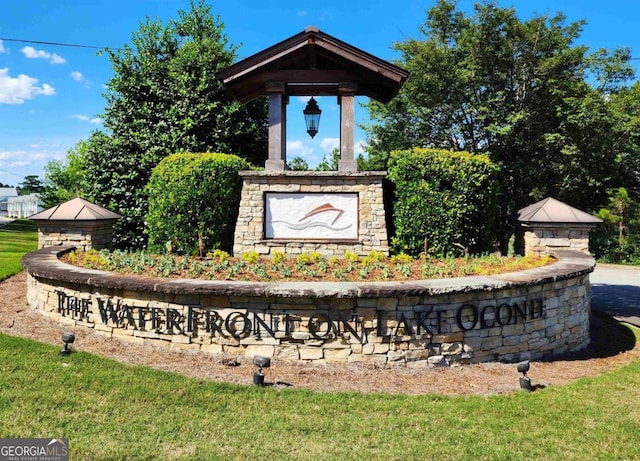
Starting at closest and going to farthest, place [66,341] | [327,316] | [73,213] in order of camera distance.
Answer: [66,341] → [327,316] → [73,213]

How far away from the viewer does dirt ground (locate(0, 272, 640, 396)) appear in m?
4.36

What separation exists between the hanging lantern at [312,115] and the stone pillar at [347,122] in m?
0.59

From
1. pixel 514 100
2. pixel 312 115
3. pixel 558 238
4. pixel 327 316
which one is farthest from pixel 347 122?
pixel 514 100

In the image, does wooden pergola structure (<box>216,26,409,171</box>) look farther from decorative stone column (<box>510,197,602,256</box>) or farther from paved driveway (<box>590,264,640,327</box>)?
paved driveway (<box>590,264,640,327</box>)

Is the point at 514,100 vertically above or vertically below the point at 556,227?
above

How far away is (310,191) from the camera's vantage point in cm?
762

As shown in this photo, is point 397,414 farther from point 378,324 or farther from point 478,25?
point 478,25

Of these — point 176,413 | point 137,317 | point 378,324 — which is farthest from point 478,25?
point 176,413

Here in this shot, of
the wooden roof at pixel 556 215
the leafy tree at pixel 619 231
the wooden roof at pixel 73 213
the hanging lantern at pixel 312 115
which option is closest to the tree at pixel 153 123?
the wooden roof at pixel 73 213

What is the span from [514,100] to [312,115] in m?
11.1

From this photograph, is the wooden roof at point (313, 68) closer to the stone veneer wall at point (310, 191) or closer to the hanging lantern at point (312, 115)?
the hanging lantern at point (312, 115)

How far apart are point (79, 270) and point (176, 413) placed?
3363 millimetres

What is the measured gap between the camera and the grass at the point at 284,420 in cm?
304

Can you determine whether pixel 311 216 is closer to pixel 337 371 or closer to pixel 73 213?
pixel 337 371
